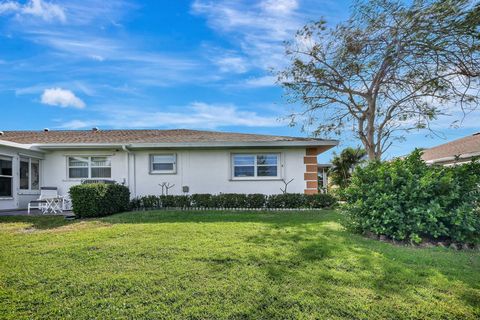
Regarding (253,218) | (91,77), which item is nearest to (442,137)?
(253,218)

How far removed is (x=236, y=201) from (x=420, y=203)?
21.6ft

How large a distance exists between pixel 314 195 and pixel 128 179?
25.5 feet

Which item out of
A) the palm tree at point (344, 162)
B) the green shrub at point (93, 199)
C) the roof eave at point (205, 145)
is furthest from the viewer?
the palm tree at point (344, 162)

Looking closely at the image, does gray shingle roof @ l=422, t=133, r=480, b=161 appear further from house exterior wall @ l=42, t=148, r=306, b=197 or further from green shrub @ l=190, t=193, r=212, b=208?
green shrub @ l=190, t=193, r=212, b=208

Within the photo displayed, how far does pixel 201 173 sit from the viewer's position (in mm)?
12922

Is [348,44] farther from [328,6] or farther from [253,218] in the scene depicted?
[253,218]

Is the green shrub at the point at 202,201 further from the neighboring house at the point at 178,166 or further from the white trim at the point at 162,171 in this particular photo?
the white trim at the point at 162,171

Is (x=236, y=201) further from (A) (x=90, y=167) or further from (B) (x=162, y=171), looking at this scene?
(A) (x=90, y=167)

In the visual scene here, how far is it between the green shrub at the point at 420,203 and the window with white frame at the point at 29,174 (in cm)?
1265

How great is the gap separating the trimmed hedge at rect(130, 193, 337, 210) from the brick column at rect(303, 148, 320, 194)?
997mm

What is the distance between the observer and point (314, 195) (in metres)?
11.9

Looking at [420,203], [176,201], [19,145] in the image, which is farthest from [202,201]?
[420,203]

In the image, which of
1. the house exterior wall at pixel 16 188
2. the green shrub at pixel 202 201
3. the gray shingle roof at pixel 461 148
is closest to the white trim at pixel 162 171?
the green shrub at pixel 202 201

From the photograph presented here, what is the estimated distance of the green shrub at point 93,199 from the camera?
9.42 meters
